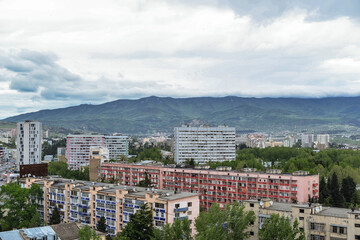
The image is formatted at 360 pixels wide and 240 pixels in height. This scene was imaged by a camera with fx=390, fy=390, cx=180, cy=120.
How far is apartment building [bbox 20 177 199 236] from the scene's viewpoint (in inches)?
1484

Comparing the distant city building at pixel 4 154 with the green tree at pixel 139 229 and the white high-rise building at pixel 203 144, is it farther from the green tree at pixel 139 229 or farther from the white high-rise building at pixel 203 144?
the green tree at pixel 139 229

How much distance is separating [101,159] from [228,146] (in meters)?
51.2

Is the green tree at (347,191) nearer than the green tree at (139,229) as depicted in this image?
No

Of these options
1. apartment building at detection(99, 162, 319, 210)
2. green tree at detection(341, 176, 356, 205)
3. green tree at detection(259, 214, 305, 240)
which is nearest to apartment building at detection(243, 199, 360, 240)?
green tree at detection(259, 214, 305, 240)

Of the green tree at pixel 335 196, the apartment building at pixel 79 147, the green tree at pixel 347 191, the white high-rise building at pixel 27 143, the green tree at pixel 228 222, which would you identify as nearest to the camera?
the green tree at pixel 228 222

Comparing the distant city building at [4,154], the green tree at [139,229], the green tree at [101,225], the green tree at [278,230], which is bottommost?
the distant city building at [4,154]

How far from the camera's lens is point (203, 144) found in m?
118

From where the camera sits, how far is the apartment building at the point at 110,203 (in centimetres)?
3769

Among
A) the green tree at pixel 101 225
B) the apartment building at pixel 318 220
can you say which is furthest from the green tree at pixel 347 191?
the green tree at pixel 101 225

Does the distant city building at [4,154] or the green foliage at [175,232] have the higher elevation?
the green foliage at [175,232]

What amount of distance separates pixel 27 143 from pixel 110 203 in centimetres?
6325

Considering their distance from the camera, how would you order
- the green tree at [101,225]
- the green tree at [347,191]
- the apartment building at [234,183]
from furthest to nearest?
the green tree at [347,191] < the apartment building at [234,183] < the green tree at [101,225]

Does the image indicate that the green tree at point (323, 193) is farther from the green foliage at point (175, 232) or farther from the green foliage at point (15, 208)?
the green foliage at point (15, 208)

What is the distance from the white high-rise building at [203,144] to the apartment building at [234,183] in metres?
49.5
